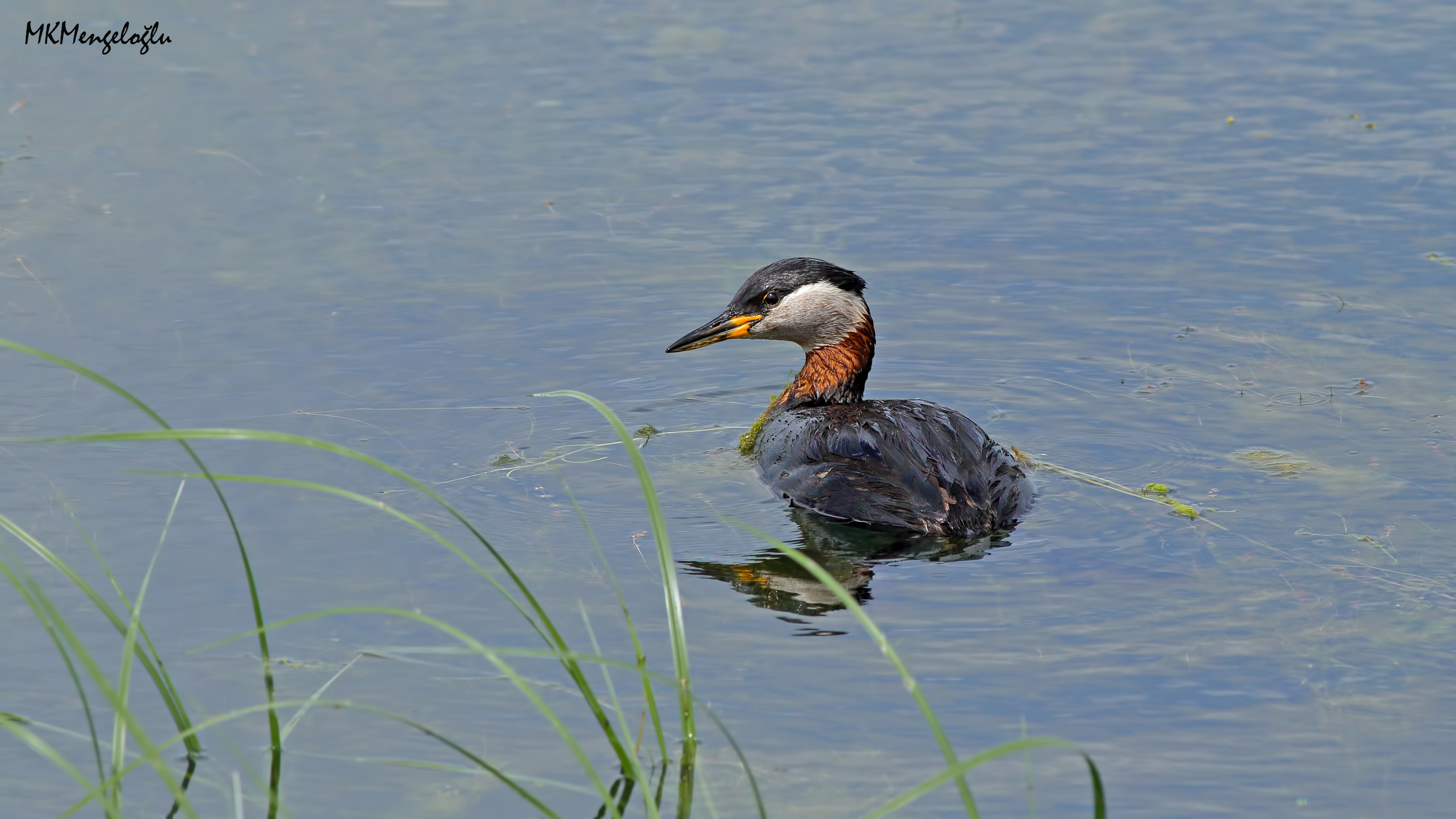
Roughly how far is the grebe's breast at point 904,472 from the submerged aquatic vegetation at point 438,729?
1740mm

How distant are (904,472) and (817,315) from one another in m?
1.59

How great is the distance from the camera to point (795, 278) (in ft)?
28.7

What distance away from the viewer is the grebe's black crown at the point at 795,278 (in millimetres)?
8727

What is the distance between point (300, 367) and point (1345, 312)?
5.87 metres

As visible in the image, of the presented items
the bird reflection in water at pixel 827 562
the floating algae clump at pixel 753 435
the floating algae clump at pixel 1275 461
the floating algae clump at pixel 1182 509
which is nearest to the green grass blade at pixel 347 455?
the bird reflection in water at pixel 827 562

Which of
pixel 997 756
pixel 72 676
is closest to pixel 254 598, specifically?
pixel 72 676

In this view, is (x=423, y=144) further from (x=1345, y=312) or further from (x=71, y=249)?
(x=1345, y=312)

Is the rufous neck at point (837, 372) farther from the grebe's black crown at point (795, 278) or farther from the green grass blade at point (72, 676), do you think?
the green grass blade at point (72, 676)

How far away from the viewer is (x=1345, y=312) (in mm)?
9711

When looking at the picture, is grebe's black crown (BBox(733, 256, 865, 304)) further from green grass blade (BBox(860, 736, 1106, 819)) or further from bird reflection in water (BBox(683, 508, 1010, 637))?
green grass blade (BBox(860, 736, 1106, 819))

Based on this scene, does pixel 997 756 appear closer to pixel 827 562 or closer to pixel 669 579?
pixel 669 579

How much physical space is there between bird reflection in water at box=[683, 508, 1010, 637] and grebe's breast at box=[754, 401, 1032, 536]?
7 cm

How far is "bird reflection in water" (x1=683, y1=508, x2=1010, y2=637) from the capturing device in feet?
22.1

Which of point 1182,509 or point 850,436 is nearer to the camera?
point 1182,509
